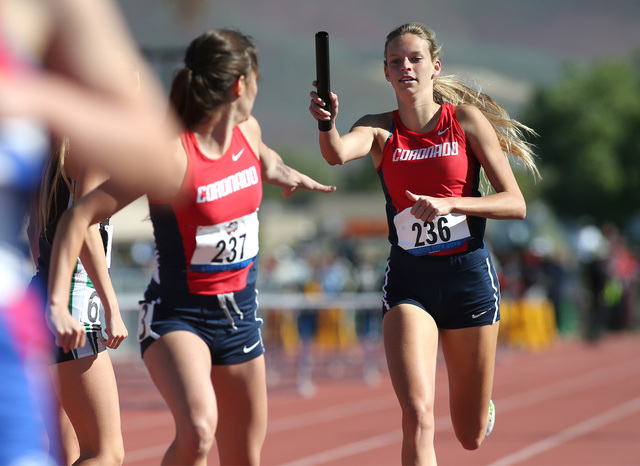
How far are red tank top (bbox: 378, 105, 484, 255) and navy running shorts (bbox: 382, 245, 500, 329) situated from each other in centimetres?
6

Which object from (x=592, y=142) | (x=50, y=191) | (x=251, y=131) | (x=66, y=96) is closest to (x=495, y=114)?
(x=251, y=131)

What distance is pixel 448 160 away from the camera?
14.4ft

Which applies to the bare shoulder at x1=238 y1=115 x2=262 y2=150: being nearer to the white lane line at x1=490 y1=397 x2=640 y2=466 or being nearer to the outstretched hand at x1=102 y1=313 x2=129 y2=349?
the outstretched hand at x1=102 y1=313 x2=129 y2=349

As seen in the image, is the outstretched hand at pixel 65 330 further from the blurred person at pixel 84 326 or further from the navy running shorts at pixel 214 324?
the navy running shorts at pixel 214 324

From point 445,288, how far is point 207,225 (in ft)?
3.86

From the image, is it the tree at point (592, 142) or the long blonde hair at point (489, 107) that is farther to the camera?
the tree at point (592, 142)

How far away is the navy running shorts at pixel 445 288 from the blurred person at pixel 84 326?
4.28ft

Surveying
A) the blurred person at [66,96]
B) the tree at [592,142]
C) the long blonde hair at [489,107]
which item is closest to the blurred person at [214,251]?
the long blonde hair at [489,107]

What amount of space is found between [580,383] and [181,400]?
36.0ft

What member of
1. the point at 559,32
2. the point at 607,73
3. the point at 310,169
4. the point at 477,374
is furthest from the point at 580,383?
the point at 310,169

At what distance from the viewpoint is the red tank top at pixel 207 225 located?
150 inches

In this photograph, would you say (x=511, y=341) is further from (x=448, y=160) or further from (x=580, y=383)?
(x=448, y=160)

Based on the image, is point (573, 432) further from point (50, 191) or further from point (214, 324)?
point (50, 191)

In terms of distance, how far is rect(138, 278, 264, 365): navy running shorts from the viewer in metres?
3.81
